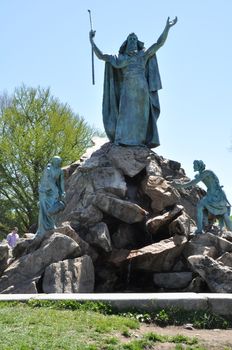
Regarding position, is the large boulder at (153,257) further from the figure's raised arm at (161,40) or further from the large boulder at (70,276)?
the figure's raised arm at (161,40)

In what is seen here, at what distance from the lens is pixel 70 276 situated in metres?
9.80

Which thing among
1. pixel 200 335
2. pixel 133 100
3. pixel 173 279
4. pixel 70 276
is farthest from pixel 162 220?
pixel 200 335

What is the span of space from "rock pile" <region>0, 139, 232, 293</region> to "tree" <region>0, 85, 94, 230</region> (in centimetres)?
1295

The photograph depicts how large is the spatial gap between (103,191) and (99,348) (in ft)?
23.6

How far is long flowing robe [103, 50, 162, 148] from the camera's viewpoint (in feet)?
48.3

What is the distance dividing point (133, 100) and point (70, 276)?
256 inches

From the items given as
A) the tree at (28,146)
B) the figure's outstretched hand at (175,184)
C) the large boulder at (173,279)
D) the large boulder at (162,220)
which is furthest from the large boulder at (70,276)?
the tree at (28,146)

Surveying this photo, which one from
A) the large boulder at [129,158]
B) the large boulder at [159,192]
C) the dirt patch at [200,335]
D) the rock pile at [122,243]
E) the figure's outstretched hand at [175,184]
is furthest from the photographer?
the large boulder at [129,158]

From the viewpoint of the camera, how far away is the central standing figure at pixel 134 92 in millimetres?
14719

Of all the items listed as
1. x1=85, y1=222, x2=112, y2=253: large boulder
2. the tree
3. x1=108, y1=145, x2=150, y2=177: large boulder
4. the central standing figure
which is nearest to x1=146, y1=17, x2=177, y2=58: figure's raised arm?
the central standing figure

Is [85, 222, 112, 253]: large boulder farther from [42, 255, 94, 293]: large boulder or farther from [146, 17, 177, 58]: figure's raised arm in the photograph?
[146, 17, 177, 58]: figure's raised arm

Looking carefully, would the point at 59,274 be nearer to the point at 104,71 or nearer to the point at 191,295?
the point at 191,295

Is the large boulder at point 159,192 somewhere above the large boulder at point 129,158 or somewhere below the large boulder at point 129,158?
below

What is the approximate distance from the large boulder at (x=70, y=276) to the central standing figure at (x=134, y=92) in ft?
16.5
